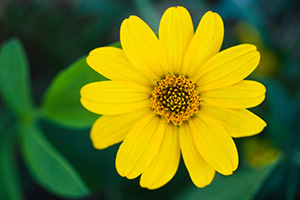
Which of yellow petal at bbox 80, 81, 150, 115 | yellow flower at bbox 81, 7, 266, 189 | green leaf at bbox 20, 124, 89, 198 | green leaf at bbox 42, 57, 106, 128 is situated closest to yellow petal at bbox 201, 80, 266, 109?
yellow flower at bbox 81, 7, 266, 189

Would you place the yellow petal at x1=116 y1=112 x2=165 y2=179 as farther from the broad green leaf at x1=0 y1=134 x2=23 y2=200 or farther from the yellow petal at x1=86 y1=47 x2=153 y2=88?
the broad green leaf at x1=0 y1=134 x2=23 y2=200

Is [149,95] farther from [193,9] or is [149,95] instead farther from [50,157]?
[193,9]

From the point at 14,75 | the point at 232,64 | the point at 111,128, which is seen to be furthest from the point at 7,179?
the point at 232,64

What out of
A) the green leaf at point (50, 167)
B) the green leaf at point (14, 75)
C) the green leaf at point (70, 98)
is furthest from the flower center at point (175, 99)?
the green leaf at point (14, 75)

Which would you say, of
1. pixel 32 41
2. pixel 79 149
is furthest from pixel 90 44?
pixel 79 149

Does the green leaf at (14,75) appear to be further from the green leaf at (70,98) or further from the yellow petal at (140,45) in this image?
the yellow petal at (140,45)

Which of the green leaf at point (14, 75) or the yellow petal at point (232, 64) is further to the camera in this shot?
the green leaf at point (14, 75)
